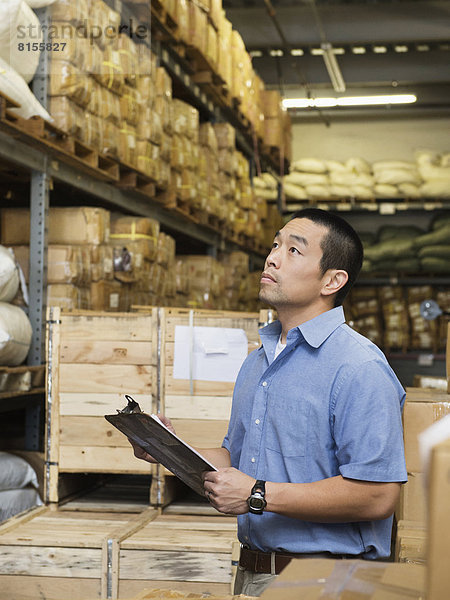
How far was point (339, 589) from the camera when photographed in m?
1.27

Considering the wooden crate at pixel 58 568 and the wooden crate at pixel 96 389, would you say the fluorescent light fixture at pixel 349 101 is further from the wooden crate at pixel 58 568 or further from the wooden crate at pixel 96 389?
the wooden crate at pixel 58 568

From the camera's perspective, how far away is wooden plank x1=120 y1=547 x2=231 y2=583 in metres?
3.37

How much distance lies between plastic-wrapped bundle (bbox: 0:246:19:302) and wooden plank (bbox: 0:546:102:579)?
1.54m

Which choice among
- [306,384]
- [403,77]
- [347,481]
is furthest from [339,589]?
[403,77]

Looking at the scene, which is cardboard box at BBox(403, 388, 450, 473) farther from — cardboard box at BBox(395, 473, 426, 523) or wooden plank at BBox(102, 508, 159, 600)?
wooden plank at BBox(102, 508, 159, 600)

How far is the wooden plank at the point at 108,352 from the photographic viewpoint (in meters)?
4.13

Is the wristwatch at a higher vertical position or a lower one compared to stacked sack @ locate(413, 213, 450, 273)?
lower

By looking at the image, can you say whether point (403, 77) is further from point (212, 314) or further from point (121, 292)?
point (212, 314)

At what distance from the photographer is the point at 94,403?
413 centimetres

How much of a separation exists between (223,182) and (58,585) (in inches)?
220

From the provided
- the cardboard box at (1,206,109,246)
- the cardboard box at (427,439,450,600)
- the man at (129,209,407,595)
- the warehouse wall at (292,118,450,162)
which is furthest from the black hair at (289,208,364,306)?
the warehouse wall at (292,118,450,162)

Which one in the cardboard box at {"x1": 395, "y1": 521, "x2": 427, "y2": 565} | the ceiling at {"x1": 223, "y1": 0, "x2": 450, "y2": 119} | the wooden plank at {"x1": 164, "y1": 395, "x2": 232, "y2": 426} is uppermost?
the ceiling at {"x1": 223, "y1": 0, "x2": 450, "y2": 119}

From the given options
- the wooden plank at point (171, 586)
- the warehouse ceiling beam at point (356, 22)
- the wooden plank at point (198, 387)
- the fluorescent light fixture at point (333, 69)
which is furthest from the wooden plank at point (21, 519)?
the fluorescent light fixture at point (333, 69)

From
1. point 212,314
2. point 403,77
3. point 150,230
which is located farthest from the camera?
point 403,77
